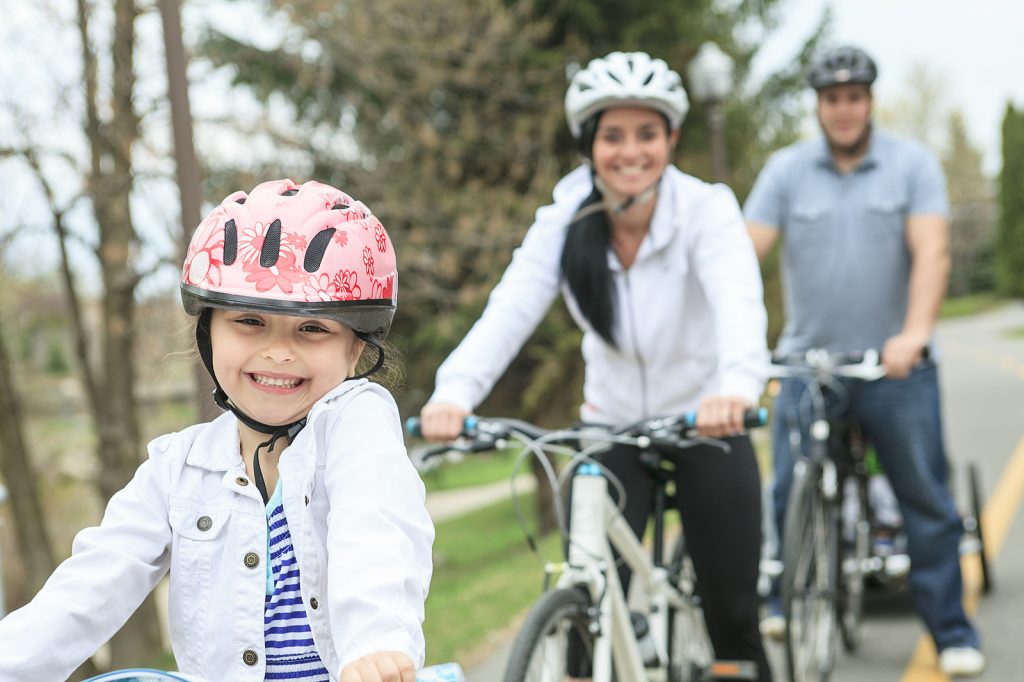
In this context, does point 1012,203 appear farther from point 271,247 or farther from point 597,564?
point 271,247

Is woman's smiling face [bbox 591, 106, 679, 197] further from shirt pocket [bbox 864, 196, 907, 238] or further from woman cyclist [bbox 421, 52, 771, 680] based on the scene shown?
shirt pocket [bbox 864, 196, 907, 238]

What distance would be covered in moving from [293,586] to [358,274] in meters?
0.52

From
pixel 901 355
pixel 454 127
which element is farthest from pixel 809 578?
pixel 454 127

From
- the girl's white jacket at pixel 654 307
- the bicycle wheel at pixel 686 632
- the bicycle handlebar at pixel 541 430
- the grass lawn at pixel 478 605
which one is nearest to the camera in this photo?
the bicycle handlebar at pixel 541 430

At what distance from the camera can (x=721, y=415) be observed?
10.1 feet

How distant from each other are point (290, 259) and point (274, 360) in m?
0.18

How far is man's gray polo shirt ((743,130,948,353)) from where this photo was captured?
16.0ft

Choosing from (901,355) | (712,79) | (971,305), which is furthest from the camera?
(971,305)

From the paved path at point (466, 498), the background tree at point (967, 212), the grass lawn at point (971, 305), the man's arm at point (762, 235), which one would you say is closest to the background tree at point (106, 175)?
the man's arm at point (762, 235)

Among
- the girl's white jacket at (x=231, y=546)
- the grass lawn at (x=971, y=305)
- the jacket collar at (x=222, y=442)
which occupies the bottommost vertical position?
the grass lawn at (x=971, y=305)

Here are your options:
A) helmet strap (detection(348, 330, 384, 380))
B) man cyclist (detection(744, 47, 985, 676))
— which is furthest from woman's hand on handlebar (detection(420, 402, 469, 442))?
man cyclist (detection(744, 47, 985, 676))

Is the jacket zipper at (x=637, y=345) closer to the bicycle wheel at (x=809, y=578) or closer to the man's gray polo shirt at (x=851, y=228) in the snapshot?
the bicycle wheel at (x=809, y=578)

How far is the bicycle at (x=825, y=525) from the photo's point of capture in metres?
4.44

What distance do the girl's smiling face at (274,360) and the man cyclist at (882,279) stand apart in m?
3.18
